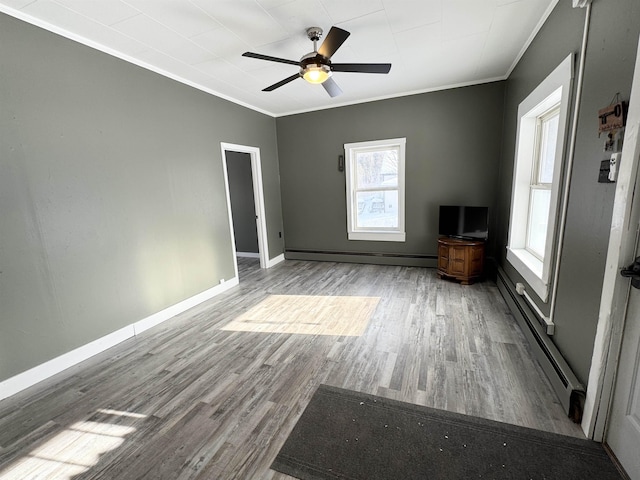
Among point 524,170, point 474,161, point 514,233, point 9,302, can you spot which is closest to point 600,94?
point 524,170

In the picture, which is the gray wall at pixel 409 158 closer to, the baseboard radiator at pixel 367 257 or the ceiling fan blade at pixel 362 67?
the baseboard radiator at pixel 367 257

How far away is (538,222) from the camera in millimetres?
2973

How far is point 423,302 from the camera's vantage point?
3.37 m

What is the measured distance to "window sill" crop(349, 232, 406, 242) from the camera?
4820 millimetres

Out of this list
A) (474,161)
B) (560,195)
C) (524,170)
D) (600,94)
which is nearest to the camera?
(600,94)

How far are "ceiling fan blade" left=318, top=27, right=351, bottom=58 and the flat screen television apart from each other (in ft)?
9.11

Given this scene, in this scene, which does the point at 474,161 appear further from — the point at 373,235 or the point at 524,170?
the point at 373,235

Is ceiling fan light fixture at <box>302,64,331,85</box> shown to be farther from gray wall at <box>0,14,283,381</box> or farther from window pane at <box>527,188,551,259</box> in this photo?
window pane at <box>527,188,551,259</box>

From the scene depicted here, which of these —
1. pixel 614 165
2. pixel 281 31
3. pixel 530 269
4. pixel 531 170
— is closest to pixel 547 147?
pixel 531 170

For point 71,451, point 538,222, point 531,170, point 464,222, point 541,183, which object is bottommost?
point 71,451

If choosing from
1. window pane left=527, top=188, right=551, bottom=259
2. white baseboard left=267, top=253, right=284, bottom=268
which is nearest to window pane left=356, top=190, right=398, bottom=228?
white baseboard left=267, top=253, right=284, bottom=268

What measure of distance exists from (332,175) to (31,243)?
4.02 metres

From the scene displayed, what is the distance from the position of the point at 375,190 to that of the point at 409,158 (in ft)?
2.47

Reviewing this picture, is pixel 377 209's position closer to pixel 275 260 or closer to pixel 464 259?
pixel 464 259
